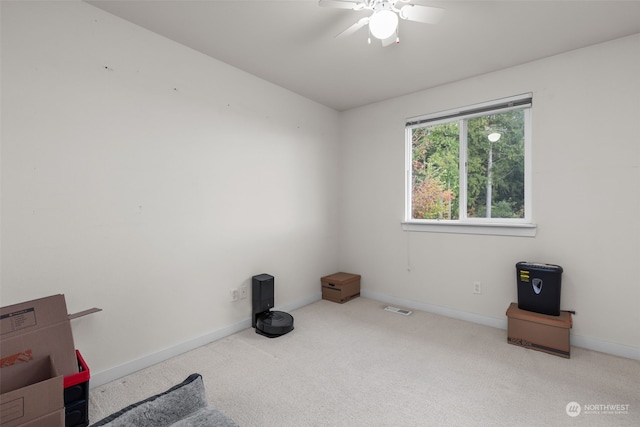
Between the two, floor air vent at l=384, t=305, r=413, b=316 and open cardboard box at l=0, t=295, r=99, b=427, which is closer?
open cardboard box at l=0, t=295, r=99, b=427

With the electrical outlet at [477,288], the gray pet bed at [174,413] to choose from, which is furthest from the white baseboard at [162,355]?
the electrical outlet at [477,288]

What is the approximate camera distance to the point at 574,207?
2.56 metres

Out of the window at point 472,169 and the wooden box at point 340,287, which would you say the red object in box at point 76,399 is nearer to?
the wooden box at point 340,287

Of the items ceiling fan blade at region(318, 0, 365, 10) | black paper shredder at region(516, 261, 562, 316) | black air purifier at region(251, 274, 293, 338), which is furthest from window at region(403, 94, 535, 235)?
ceiling fan blade at region(318, 0, 365, 10)

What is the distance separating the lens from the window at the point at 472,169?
2.88 metres

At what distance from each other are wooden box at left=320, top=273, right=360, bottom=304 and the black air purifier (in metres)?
0.92

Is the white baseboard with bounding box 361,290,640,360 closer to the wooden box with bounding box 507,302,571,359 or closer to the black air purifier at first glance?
the wooden box with bounding box 507,302,571,359

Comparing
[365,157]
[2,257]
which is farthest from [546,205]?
[2,257]

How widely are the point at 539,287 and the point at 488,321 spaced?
66cm

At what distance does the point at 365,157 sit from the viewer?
3.92 m

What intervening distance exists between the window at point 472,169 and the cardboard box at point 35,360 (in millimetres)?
3121

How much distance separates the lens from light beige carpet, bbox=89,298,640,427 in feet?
5.69

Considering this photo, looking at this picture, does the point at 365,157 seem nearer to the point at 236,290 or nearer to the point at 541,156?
the point at 541,156

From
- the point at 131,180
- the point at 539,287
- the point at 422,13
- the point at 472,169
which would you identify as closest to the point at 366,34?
the point at 422,13
